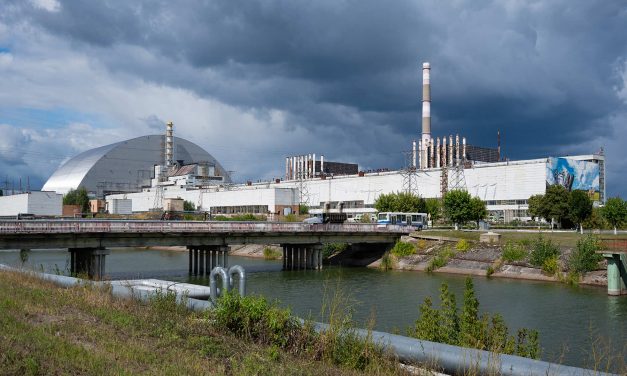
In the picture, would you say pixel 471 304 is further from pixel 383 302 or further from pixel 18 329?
pixel 383 302

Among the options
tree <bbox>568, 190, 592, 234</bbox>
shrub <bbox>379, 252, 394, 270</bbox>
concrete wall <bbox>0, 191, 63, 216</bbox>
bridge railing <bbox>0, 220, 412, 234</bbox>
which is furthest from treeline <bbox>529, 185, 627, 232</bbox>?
concrete wall <bbox>0, 191, 63, 216</bbox>

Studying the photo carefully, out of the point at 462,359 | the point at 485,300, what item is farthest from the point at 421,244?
Result: the point at 462,359

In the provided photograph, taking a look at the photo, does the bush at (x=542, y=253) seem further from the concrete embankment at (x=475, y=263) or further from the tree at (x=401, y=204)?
the tree at (x=401, y=204)

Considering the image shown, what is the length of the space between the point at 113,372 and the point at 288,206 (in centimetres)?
12846

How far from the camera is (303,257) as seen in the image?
2758 inches

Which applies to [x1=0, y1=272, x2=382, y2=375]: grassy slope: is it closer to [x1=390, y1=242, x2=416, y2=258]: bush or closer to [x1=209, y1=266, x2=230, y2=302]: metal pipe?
[x1=209, y1=266, x2=230, y2=302]: metal pipe

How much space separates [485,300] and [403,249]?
3135 centimetres

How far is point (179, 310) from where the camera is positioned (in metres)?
14.4

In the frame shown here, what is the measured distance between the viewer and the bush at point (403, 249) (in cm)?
7038

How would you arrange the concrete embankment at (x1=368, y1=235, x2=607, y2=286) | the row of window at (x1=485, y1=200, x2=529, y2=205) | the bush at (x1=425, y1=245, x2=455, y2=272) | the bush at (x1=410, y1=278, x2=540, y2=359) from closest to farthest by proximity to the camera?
the bush at (x1=410, y1=278, x2=540, y2=359)
the concrete embankment at (x1=368, y1=235, x2=607, y2=286)
the bush at (x1=425, y1=245, x2=455, y2=272)
the row of window at (x1=485, y1=200, x2=529, y2=205)

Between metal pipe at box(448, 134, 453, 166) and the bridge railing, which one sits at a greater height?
metal pipe at box(448, 134, 453, 166)

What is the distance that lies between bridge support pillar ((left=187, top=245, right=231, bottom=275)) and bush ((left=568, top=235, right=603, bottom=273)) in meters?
33.3

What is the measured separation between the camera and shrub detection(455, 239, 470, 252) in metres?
66.1

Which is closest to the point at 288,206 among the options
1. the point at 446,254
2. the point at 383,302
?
the point at 446,254
